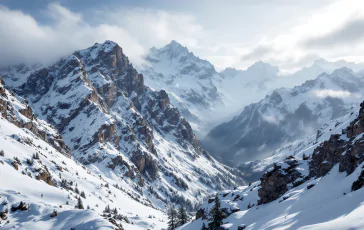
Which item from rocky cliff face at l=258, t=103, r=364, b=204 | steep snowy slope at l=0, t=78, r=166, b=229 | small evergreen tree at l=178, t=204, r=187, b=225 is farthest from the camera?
small evergreen tree at l=178, t=204, r=187, b=225

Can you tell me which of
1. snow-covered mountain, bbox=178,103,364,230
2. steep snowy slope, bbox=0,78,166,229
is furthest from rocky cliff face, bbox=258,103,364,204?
steep snowy slope, bbox=0,78,166,229

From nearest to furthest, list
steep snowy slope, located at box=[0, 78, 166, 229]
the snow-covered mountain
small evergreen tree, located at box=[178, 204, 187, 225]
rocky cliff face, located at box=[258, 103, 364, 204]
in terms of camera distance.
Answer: the snow-covered mountain < steep snowy slope, located at box=[0, 78, 166, 229] < rocky cliff face, located at box=[258, 103, 364, 204] < small evergreen tree, located at box=[178, 204, 187, 225]

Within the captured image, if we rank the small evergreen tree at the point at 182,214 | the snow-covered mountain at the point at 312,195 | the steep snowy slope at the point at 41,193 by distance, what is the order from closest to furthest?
1. the snow-covered mountain at the point at 312,195
2. the steep snowy slope at the point at 41,193
3. the small evergreen tree at the point at 182,214

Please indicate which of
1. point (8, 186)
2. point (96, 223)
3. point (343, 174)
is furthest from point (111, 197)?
point (343, 174)

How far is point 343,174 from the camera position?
4912cm

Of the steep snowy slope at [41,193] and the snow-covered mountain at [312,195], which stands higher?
the steep snowy slope at [41,193]

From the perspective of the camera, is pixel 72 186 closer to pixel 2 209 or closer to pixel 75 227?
pixel 2 209

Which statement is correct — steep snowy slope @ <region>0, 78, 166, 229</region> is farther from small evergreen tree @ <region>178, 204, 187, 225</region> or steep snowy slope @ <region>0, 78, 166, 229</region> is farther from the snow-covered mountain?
the snow-covered mountain

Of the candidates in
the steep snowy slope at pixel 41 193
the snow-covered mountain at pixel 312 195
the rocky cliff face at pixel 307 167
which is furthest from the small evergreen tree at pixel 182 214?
the rocky cliff face at pixel 307 167

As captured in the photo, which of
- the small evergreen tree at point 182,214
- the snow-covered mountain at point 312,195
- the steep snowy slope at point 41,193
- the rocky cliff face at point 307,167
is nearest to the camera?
the snow-covered mountain at point 312,195

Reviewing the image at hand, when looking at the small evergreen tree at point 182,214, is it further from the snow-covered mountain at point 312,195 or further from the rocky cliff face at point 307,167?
the rocky cliff face at point 307,167

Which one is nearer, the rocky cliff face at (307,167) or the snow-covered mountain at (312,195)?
the snow-covered mountain at (312,195)

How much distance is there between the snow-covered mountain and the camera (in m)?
30.8

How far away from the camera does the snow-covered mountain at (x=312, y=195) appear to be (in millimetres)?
30828
